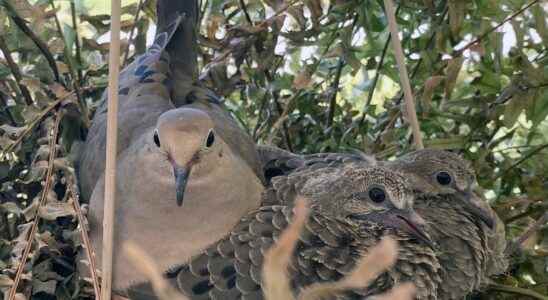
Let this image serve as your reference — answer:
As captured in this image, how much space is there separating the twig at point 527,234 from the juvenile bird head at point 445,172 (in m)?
0.11

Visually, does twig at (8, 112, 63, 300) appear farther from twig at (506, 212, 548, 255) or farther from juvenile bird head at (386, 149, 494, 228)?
twig at (506, 212, 548, 255)

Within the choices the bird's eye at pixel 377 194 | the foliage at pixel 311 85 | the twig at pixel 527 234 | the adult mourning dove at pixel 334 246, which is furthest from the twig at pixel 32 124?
the twig at pixel 527 234

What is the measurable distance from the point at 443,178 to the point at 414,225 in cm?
20

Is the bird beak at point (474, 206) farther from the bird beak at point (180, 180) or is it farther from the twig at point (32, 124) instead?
the twig at point (32, 124)

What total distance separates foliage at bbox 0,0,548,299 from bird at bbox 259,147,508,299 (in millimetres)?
43

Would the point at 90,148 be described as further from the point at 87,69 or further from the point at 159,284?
the point at 159,284

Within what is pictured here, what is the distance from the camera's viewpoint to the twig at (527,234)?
120cm

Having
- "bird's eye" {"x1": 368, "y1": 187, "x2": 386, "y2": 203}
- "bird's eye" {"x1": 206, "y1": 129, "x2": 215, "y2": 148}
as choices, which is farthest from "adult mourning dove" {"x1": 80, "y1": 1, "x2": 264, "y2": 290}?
"bird's eye" {"x1": 368, "y1": 187, "x2": 386, "y2": 203}

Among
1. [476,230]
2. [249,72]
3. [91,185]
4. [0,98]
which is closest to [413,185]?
[476,230]

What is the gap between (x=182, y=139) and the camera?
122 centimetres

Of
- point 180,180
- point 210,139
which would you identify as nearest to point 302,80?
point 210,139

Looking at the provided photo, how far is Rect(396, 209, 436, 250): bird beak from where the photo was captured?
1.18 m

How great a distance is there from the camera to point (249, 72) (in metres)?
1.43

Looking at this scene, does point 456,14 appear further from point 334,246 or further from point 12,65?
point 12,65
